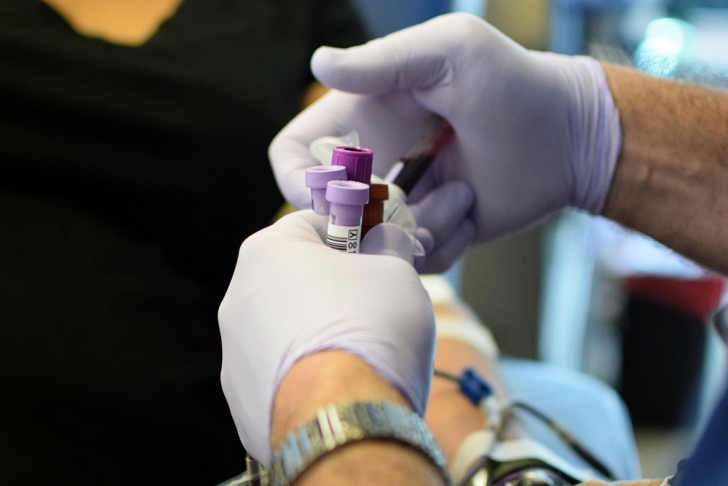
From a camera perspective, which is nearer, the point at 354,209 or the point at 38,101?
the point at 354,209

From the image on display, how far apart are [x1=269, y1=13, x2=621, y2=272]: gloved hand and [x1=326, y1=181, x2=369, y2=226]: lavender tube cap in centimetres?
15

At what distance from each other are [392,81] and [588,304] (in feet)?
4.11

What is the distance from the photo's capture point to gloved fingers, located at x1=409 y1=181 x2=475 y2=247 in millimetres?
625

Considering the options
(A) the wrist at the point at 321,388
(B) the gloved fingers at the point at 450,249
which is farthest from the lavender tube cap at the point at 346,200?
(B) the gloved fingers at the point at 450,249

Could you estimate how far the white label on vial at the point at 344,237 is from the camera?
1.40 ft

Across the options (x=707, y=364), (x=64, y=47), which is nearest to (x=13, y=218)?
(x=64, y=47)

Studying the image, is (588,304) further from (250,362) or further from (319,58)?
(250,362)

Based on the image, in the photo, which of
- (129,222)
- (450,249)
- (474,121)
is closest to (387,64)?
(474,121)

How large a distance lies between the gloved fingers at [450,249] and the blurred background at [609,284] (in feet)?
2.03

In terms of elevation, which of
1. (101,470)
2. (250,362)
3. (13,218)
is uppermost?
(250,362)

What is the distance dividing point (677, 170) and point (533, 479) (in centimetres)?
38

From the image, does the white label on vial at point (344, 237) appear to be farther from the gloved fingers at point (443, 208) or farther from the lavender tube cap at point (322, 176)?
the gloved fingers at point (443, 208)

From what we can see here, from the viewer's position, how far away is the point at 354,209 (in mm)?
416

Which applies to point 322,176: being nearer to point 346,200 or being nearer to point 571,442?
point 346,200
